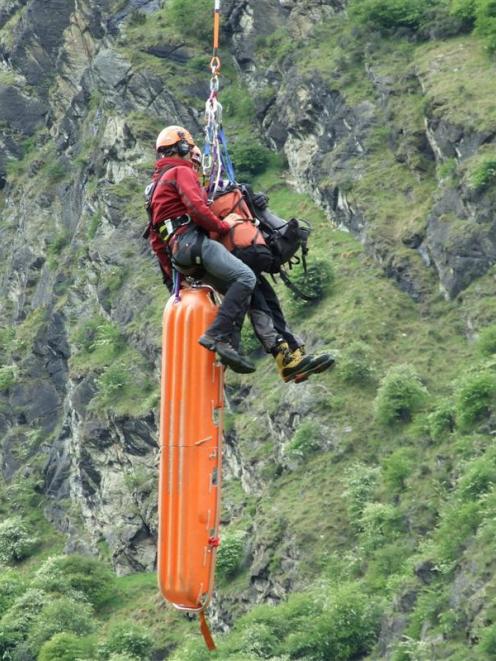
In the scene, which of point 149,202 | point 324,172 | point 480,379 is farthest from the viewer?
point 324,172

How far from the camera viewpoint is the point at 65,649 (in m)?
43.8

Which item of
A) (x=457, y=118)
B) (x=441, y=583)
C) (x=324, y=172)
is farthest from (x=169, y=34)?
(x=441, y=583)

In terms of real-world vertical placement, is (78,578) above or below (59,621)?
below

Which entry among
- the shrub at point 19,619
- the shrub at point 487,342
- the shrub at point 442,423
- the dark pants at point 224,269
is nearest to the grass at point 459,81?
the shrub at point 487,342

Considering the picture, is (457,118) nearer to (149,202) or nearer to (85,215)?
(85,215)

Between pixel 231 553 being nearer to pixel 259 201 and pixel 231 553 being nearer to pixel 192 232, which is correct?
pixel 259 201

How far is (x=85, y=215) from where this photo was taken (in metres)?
62.3

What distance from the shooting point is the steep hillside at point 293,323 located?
1578 inches

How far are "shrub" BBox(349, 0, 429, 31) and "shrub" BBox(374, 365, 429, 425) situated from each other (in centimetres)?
1542

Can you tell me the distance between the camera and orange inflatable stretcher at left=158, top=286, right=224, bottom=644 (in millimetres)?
13883

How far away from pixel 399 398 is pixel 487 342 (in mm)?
2601

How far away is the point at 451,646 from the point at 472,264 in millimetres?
16271

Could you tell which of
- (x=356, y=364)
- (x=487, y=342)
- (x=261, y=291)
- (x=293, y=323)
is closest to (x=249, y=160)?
(x=293, y=323)

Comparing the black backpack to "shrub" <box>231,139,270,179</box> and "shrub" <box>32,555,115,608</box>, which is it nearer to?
"shrub" <box>32,555,115,608</box>
